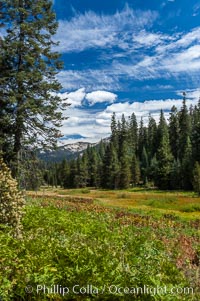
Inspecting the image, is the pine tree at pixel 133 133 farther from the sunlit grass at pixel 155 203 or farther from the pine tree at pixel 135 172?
the sunlit grass at pixel 155 203

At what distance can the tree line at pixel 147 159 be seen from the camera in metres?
74.6

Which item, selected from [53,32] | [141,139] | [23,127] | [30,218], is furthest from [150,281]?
[141,139]

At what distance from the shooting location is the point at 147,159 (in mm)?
101500

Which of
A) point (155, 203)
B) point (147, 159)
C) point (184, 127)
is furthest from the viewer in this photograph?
point (147, 159)

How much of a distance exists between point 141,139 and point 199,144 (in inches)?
1888

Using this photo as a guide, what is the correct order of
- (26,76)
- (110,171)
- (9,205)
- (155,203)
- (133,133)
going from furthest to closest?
(133,133)
(110,171)
(155,203)
(26,76)
(9,205)

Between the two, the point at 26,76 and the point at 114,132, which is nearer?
the point at 26,76

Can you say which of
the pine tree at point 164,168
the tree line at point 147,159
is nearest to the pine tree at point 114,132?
the tree line at point 147,159

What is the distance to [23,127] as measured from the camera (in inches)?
878

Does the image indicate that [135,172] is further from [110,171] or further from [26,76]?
[26,76]

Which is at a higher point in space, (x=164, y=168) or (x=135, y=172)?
(x=164, y=168)

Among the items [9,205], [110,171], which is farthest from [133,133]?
[9,205]

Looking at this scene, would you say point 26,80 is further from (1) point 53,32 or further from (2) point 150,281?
(2) point 150,281

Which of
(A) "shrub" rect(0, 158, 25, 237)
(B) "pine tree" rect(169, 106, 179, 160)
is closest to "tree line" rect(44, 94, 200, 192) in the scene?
(B) "pine tree" rect(169, 106, 179, 160)
